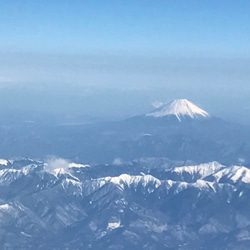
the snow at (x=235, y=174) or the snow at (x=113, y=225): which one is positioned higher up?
the snow at (x=235, y=174)

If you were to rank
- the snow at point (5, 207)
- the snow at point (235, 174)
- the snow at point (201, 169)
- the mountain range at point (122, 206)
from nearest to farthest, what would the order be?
the mountain range at point (122, 206), the snow at point (5, 207), the snow at point (235, 174), the snow at point (201, 169)

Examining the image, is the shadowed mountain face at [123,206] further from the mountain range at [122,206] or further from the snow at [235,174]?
the mountain range at [122,206]

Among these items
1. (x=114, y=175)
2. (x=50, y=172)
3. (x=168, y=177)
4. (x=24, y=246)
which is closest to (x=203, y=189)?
(x=168, y=177)

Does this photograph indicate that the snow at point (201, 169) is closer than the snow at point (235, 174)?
No

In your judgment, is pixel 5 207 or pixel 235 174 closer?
pixel 5 207

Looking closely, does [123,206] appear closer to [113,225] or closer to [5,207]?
[113,225]

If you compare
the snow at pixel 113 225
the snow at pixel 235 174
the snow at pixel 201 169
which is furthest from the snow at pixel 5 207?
the snow at pixel 235 174

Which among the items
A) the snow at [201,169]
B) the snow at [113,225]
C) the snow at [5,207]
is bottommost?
the snow at [113,225]

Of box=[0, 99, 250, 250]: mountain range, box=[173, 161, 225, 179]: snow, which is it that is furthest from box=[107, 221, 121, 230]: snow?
box=[173, 161, 225, 179]: snow

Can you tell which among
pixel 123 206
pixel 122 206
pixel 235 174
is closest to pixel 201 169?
pixel 235 174
